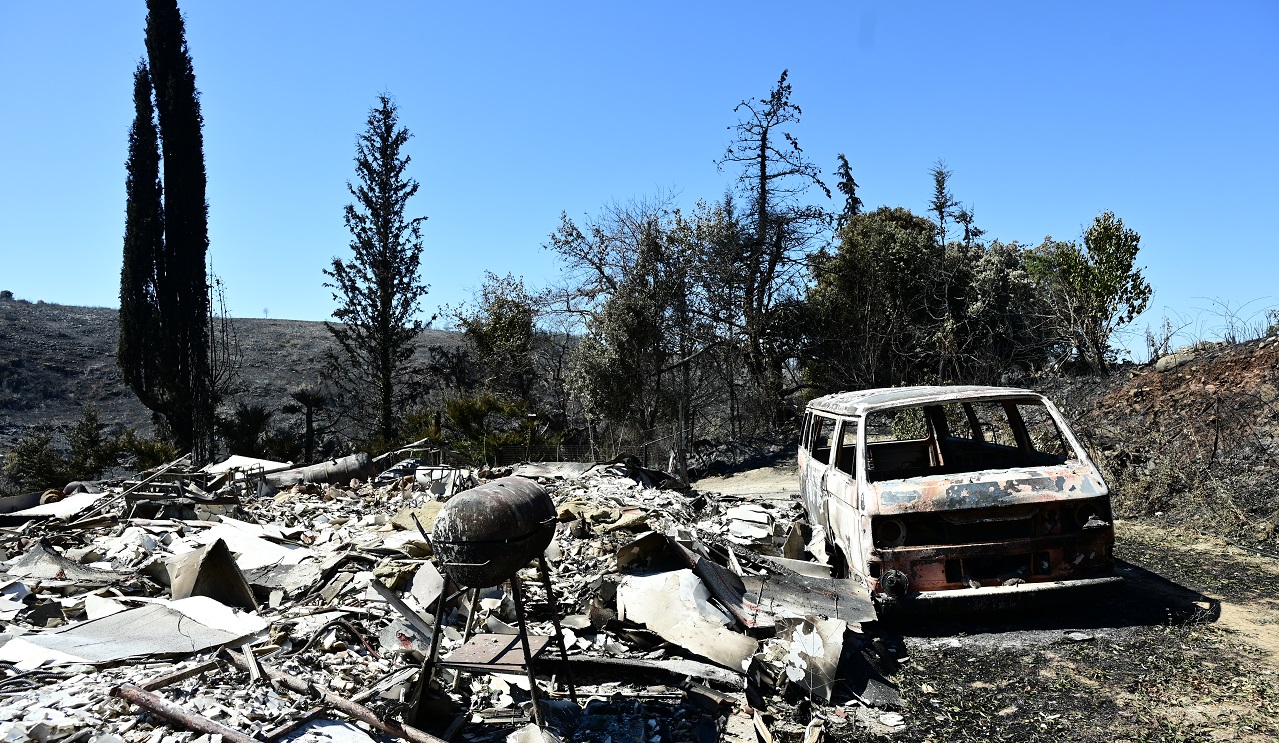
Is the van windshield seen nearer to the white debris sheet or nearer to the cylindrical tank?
the cylindrical tank

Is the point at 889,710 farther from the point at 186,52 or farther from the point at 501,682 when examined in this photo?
the point at 186,52

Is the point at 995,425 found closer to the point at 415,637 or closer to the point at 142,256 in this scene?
the point at 415,637

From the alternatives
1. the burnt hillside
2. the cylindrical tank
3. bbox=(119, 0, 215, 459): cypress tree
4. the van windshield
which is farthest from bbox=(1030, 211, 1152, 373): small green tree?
bbox=(119, 0, 215, 459): cypress tree

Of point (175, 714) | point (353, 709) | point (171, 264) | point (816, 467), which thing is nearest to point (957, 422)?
point (816, 467)

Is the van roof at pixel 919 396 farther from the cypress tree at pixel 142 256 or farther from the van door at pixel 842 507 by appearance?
the cypress tree at pixel 142 256

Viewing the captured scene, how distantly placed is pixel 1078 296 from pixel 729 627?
12.7m

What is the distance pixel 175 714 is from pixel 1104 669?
4.95m

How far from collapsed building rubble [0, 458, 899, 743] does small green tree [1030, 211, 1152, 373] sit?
9.71 meters

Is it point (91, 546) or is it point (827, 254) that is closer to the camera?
point (91, 546)

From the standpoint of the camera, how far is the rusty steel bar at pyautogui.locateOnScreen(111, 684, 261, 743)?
11.1ft

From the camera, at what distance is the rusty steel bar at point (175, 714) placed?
11.1 ft

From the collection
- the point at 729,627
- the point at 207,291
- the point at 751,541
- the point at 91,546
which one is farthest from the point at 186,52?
the point at 729,627

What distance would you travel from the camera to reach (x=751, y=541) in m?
7.48

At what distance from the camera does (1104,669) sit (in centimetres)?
452
